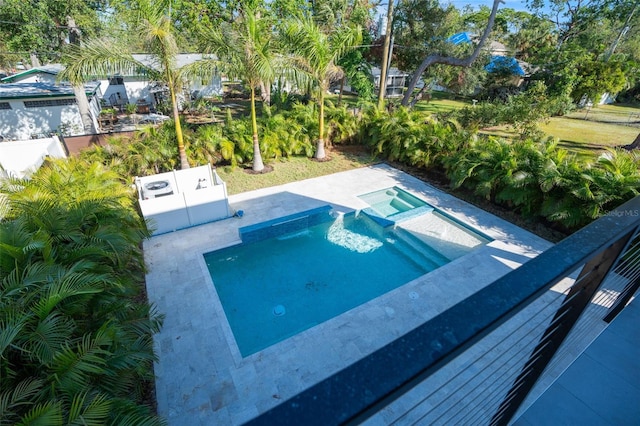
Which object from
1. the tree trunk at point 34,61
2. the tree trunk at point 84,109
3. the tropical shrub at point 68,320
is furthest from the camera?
the tree trunk at point 34,61

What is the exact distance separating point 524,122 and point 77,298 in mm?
17740

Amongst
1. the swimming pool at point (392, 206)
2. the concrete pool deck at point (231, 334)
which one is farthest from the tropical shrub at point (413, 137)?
the concrete pool deck at point (231, 334)

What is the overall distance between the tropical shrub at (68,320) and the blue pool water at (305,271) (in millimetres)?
2083

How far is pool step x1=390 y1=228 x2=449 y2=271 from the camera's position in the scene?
25.9ft

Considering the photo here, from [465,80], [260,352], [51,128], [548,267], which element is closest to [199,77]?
[260,352]

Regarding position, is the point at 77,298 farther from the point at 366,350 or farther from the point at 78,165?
the point at 78,165

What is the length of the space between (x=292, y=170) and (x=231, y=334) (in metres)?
8.11

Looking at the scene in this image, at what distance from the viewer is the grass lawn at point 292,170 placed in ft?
37.7

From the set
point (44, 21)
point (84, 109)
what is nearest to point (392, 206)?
point (84, 109)

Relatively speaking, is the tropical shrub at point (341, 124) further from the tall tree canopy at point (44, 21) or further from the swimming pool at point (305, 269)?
the tall tree canopy at point (44, 21)

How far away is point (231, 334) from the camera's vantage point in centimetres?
558

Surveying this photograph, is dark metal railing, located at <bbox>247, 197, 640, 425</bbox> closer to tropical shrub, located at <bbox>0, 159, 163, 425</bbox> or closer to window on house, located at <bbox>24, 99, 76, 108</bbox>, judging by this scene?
tropical shrub, located at <bbox>0, 159, 163, 425</bbox>

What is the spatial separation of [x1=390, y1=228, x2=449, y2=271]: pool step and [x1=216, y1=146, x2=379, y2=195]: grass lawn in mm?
4870

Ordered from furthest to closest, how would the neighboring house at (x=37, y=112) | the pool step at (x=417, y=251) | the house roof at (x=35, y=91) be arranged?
the neighboring house at (x=37, y=112)
the house roof at (x=35, y=91)
the pool step at (x=417, y=251)
